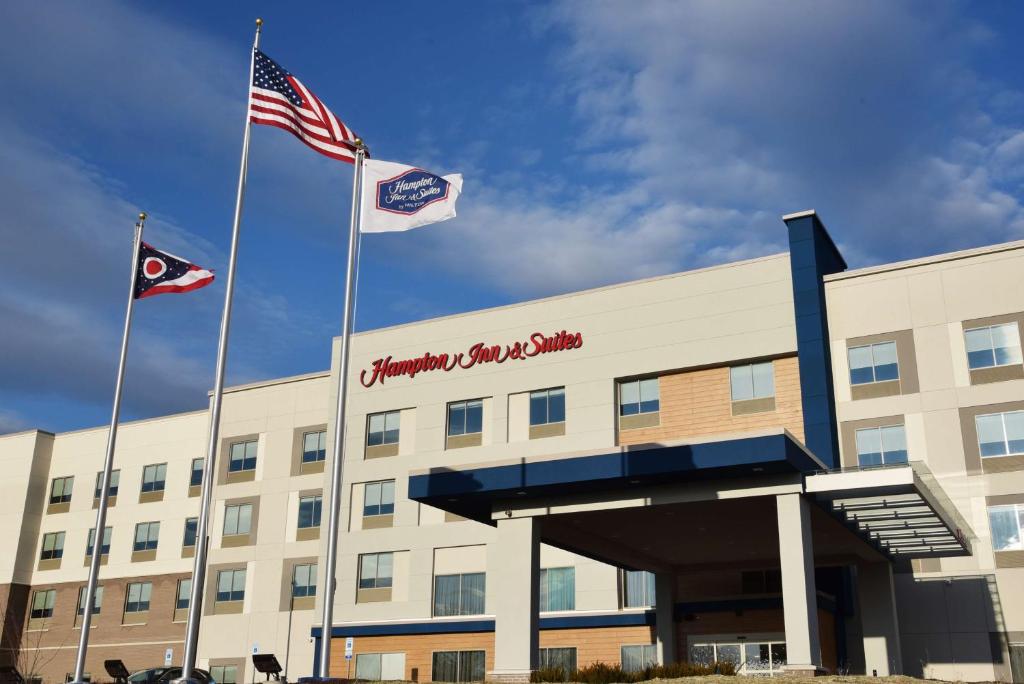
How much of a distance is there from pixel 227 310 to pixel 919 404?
28862 millimetres

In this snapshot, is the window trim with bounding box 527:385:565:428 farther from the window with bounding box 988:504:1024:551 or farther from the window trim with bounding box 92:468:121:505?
the window trim with bounding box 92:468:121:505

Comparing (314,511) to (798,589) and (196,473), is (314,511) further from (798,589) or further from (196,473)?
(798,589)

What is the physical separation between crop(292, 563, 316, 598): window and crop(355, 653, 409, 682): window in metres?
6.09

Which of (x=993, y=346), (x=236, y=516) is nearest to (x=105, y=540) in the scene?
(x=236, y=516)

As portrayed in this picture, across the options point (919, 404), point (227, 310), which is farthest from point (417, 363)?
point (227, 310)

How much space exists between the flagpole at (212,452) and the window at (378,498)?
27290 mm

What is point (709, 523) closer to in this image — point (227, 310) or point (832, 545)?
point (832, 545)

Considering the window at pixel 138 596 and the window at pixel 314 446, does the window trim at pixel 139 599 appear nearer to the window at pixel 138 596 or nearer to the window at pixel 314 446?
the window at pixel 138 596

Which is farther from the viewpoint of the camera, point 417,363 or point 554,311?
point 417,363

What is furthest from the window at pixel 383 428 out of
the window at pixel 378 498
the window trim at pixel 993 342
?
the window trim at pixel 993 342

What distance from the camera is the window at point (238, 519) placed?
195 ft

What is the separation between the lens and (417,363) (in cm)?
5422

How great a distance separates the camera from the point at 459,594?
49.8 meters

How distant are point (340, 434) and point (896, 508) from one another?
16277 millimetres
